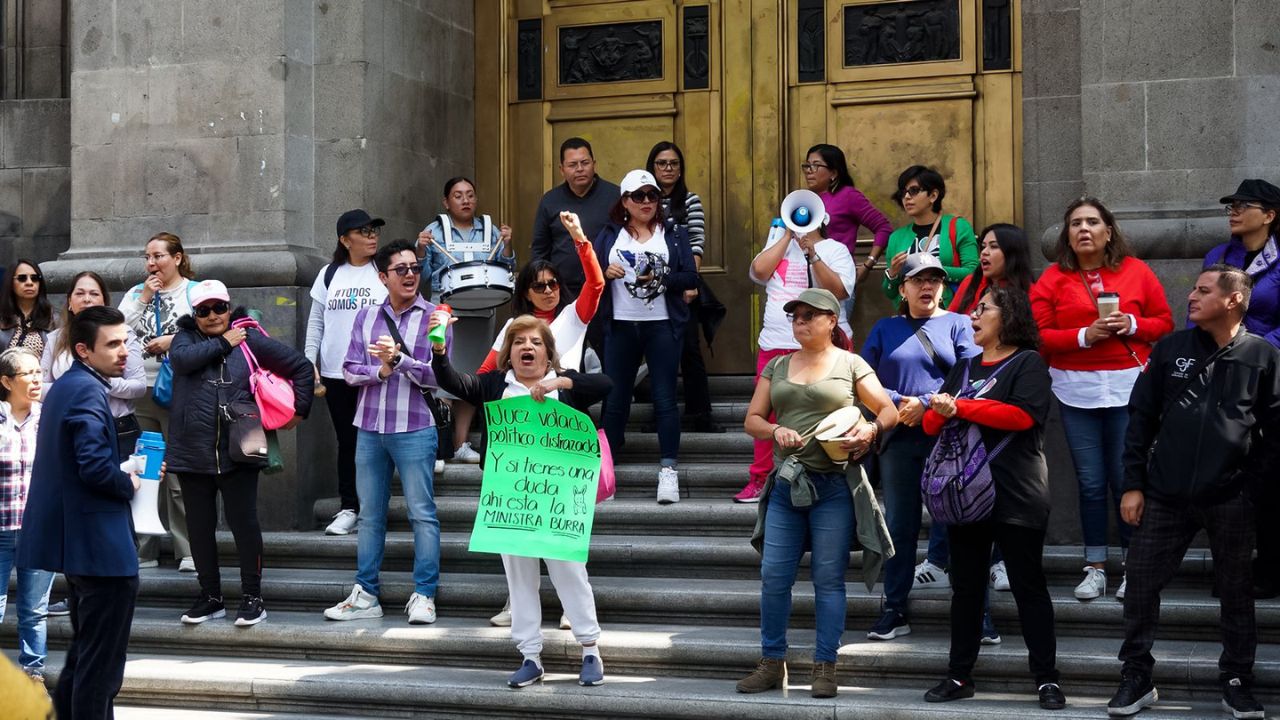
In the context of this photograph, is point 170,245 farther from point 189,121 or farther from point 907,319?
point 907,319

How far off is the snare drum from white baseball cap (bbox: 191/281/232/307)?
1.59 meters

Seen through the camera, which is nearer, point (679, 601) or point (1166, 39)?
point (679, 601)

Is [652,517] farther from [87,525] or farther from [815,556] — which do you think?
[87,525]

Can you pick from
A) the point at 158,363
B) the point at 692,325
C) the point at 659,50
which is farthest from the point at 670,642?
the point at 659,50

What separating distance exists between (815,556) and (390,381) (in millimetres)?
2811

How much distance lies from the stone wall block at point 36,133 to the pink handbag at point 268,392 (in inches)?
167

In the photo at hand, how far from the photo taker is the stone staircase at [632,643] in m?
7.40

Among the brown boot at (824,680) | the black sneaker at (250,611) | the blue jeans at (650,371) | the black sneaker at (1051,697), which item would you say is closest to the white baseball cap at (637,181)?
the blue jeans at (650,371)

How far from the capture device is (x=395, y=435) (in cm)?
885

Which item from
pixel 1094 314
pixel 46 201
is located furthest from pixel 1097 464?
pixel 46 201

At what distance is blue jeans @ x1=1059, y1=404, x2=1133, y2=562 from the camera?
813cm

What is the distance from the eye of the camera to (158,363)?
33.8ft

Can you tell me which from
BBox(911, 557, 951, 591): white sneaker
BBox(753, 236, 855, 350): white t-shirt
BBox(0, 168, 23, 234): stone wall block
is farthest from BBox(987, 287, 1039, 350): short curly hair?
BBox(0, 168, 23, 234): stone wall block

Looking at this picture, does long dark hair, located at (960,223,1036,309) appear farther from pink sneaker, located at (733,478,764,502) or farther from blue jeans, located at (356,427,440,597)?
blue jeans, located at (356,427,440,597)
